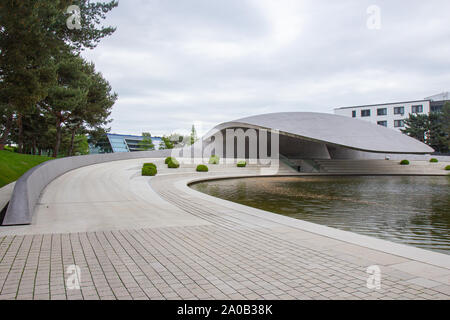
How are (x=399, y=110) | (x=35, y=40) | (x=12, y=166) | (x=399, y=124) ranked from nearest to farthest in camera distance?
(x=35, y=40)
(x=12, y=166)
(x=399, y=124)
(x=399, y=110)

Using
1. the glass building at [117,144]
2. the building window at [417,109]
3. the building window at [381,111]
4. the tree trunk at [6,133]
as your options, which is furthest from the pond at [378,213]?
the glass building at [117,144]

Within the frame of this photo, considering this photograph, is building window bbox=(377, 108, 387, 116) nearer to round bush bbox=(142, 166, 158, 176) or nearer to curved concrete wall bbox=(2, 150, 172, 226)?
curved concrete wall bbox=(2, 150, 172, 226)

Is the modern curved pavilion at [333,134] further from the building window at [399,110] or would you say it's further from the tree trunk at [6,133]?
the building window at [399,110]

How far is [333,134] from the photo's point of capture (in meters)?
28.4

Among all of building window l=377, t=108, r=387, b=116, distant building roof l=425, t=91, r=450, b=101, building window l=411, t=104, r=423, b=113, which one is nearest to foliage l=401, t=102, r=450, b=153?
building window l=411, t=104, r=423, b=113

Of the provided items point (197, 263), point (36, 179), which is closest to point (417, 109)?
point (36, 179)

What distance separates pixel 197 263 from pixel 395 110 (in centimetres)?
6940

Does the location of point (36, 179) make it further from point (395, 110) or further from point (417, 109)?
point (417, 109)

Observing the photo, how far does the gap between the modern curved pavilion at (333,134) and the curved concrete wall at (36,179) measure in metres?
11.1

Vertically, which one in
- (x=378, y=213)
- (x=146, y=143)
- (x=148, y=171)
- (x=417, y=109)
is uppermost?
(x=417, y=109)

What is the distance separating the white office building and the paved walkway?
65.1 metres

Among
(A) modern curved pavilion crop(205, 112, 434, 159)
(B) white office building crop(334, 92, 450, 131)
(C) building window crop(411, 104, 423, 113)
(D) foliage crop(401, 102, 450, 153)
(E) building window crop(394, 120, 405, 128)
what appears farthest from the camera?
(E) building window crop(394, 120, 405, 128)

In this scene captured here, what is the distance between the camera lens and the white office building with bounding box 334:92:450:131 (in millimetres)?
62109

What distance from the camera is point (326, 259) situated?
4.67 meters
